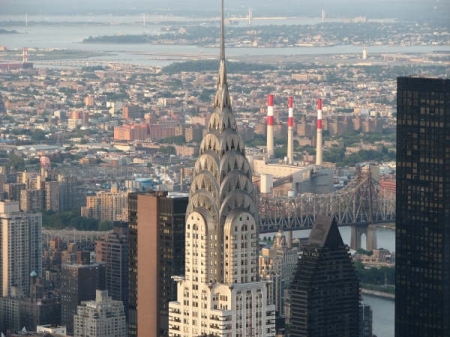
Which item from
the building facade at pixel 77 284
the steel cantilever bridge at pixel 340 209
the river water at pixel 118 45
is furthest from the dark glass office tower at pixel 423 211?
the river water at pixel 118 45

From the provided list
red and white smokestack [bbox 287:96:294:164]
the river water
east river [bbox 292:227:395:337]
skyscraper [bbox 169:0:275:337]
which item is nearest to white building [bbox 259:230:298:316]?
east river [bbox 292:227:395:337]

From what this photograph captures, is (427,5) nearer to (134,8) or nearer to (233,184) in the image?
(233,184)

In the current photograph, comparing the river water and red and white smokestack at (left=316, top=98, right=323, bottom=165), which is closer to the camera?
red and white smokestack at (left=316, top=98, right=323, bottom=165)

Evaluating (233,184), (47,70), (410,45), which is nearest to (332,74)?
(47,70)

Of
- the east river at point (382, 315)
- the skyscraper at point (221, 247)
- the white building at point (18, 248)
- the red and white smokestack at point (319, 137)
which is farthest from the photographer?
the red and white smokestack at point (319, 137)

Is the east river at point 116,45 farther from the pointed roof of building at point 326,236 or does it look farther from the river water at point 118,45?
the pointed roof of building at point 326,236

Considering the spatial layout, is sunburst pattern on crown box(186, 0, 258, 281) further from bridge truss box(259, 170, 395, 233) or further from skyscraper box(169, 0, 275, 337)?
bridge truss box(259, 170, 395, 233)

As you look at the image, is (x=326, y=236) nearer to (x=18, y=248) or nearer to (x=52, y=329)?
(x=52, y=329)
